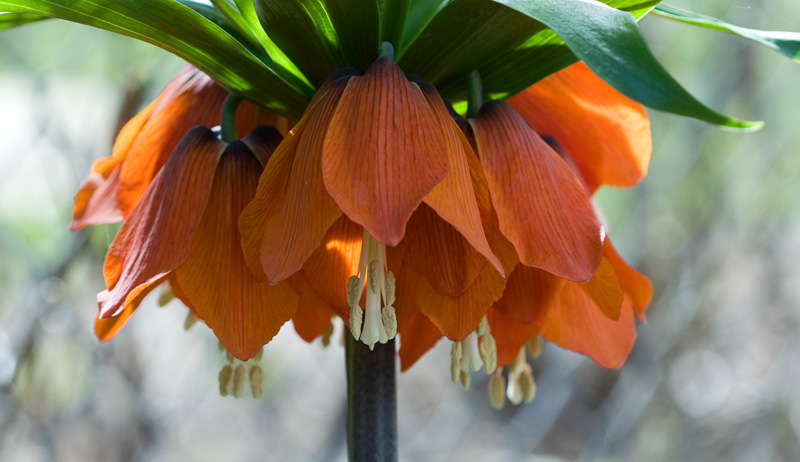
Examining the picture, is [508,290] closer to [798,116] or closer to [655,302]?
[655,302]

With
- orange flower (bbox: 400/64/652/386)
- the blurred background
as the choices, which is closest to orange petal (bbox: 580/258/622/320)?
orange flower (bbox: 400/64/652/386)

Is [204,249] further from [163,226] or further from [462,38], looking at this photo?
[462,38]

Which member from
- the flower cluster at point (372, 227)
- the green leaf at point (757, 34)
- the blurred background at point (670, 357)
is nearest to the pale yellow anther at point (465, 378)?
the flower cluster at point (372, 227)

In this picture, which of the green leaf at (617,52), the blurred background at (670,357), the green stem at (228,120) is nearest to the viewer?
the green leaf at (617,52)

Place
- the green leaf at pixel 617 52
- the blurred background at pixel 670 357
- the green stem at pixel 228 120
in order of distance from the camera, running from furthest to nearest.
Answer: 1. the blurred background at pixel 670 357
2. the green stem at pixel 228 120
3. the green leaf at pixel 617 52

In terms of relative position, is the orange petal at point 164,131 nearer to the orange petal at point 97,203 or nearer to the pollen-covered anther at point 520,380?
the orange petal at point 97,203

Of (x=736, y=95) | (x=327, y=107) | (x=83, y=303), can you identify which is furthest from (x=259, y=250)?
(x=736, y=95)
